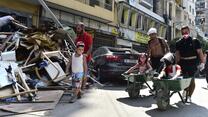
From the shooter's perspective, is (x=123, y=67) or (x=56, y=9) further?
(x=56, y=9)

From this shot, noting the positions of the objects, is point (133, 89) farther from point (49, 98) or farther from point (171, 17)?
point (171, 17)

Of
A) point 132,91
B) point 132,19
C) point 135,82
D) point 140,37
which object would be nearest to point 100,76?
point 132,91

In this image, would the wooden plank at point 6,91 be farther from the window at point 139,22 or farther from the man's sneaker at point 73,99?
the window at point 139,22

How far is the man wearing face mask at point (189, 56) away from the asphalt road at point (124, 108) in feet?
2.21

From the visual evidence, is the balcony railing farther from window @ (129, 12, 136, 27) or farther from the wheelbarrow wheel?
the wheelbarrow wheel

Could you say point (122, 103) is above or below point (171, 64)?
below

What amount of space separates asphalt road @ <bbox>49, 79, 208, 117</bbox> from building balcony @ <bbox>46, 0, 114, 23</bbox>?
42.4 feet

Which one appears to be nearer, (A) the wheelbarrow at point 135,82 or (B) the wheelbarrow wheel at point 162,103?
(B) the wheelbarrow wheel at point 162,103

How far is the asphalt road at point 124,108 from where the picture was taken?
7242mm

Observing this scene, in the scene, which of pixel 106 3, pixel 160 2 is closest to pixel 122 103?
pixel 106 3

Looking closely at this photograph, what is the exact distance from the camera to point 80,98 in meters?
8.94

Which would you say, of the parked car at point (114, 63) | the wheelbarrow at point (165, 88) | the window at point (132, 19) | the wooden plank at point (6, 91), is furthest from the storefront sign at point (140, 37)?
the wheelbarrow at point (165, 88)

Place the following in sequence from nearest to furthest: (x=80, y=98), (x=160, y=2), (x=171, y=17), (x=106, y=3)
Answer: (x=80, y=98) → (x=106, y=3) → (x=160, y=2) → (x=171, y=17)

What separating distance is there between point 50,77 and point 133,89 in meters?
2.66
